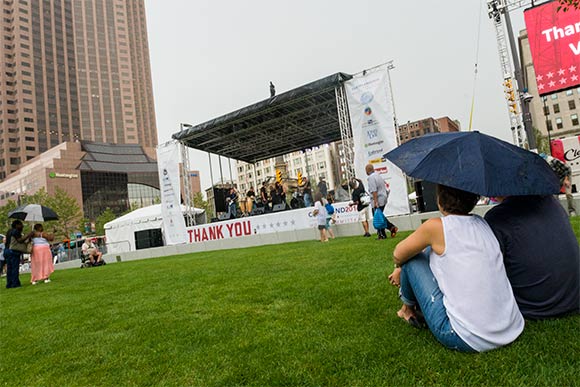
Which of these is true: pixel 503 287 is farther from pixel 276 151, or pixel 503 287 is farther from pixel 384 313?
pixel 276 151

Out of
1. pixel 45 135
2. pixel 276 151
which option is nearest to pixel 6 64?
pixel 45 135

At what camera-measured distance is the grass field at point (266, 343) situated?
6.56 feet

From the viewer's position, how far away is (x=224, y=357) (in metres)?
2.50

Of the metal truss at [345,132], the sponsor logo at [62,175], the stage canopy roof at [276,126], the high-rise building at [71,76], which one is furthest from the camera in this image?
the high-rise building at [71,76]

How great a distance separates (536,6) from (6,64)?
13148cm

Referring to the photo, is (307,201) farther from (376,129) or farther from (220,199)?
(220,199)

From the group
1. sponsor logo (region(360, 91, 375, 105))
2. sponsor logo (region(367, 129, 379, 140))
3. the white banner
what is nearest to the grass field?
the white banner

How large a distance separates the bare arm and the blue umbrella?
272 millimetres

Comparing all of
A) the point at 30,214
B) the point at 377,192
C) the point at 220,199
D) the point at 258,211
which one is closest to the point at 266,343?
the point at 377,192

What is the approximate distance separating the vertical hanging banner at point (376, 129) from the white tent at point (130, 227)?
52.4ft

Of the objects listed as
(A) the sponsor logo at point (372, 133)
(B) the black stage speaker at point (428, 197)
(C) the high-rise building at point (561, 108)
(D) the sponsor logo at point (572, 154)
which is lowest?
(B) the black stage speaker at point (428, 197)

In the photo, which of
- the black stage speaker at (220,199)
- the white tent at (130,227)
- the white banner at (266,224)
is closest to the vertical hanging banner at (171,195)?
the white banner at (266,224)

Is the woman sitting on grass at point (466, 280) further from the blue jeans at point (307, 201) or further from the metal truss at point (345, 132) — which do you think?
the blue jeans at point (307, 201)

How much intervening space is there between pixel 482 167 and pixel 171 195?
1905cm
